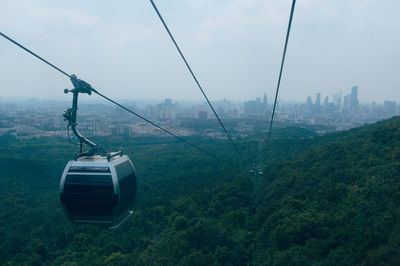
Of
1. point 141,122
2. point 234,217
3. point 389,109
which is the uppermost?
point 389,109

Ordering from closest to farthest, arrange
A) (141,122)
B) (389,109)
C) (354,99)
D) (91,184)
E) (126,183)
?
(91,184)
(126,183)
(141,122)
(389,109)
(354,99)

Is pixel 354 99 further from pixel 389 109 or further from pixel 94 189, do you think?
pixel 94 189

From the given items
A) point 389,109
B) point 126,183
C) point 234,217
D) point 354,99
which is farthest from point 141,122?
point 354,99

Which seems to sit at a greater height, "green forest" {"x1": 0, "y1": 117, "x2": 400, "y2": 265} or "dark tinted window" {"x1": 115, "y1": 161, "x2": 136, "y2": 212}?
"dark tinted window" {"x1": 115, "y1": 161, "x2": 136, "y2": 212}

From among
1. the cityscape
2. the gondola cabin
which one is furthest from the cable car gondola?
the cityscape

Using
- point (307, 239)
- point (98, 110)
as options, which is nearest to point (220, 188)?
point (307, 239)

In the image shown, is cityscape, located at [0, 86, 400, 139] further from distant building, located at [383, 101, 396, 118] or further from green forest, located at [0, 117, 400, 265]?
green forest, located at [0, 117, 400, 265]
